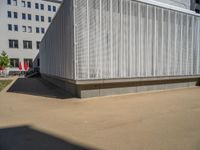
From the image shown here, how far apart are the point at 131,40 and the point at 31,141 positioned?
7363 mm

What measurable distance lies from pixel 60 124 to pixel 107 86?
4.49m

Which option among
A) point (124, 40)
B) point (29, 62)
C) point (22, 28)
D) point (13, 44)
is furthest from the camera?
point (29, 62)

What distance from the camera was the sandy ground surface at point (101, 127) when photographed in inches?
148

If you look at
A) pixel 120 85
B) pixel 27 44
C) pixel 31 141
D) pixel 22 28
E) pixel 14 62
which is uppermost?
pixel 22 28

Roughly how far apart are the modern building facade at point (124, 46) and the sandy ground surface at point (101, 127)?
2147 mm

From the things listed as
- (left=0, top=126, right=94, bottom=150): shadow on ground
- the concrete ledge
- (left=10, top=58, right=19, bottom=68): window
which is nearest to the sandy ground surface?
(left=0, top=126, right=94, bottom=150): shadow on ground

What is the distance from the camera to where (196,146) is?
3.57 m

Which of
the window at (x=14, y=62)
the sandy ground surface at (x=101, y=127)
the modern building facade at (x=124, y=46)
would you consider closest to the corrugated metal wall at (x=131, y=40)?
the modern building facade at (x=124, y=46)

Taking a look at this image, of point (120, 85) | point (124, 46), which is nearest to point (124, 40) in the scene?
point (124, 46)

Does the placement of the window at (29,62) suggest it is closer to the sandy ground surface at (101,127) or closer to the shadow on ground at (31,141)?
the sandy ground surface at (101,127)

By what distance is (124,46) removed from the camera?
971 centimetres

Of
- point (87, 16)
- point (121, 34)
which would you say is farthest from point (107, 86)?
point (87, 16)

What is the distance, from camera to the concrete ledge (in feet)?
28.8

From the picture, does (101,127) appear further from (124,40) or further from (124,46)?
(124,40)
